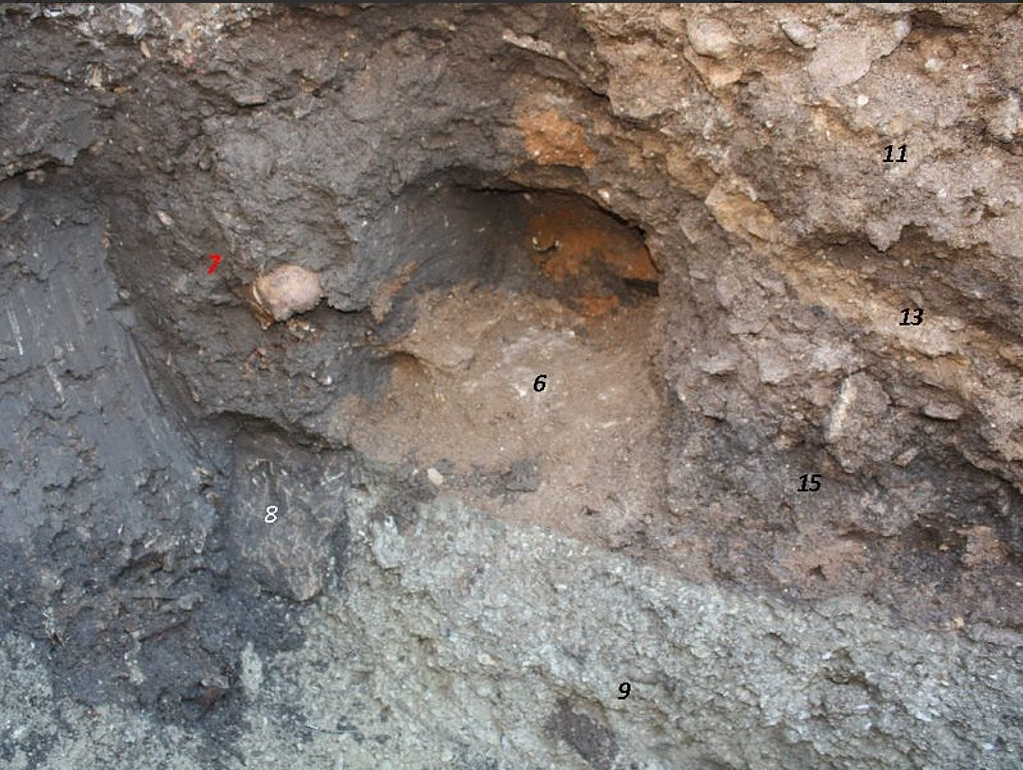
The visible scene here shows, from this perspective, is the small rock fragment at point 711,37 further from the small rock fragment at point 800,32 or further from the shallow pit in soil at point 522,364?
the shallow pit in soil at point 522,364

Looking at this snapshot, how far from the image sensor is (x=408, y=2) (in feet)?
6.39

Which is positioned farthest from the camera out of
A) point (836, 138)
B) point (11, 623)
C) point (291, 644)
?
point (291, 644)

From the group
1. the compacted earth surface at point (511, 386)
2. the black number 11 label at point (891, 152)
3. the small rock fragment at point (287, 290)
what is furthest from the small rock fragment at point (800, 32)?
the small rock fragment at point (287, 290)

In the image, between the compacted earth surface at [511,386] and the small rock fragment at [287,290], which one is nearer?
the compacted earth surface at [511,386]

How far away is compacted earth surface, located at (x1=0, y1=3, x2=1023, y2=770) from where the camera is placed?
74.5 inches

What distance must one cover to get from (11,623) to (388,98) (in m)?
1.43

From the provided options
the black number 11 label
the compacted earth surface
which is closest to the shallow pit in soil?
the compacted earth surface

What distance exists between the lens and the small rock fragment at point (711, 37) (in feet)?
5.97

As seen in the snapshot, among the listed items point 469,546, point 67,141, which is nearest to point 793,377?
point 469,546

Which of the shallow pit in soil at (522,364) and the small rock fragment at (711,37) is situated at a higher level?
the small rock fragment at (711,37)

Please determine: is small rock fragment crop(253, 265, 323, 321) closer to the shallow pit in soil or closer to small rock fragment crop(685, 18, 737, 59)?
the shallow pit in soil

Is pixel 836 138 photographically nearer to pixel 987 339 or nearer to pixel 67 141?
pixel 987 339

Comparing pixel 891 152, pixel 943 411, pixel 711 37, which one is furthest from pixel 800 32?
pixel 943 411

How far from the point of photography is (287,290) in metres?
2.12
